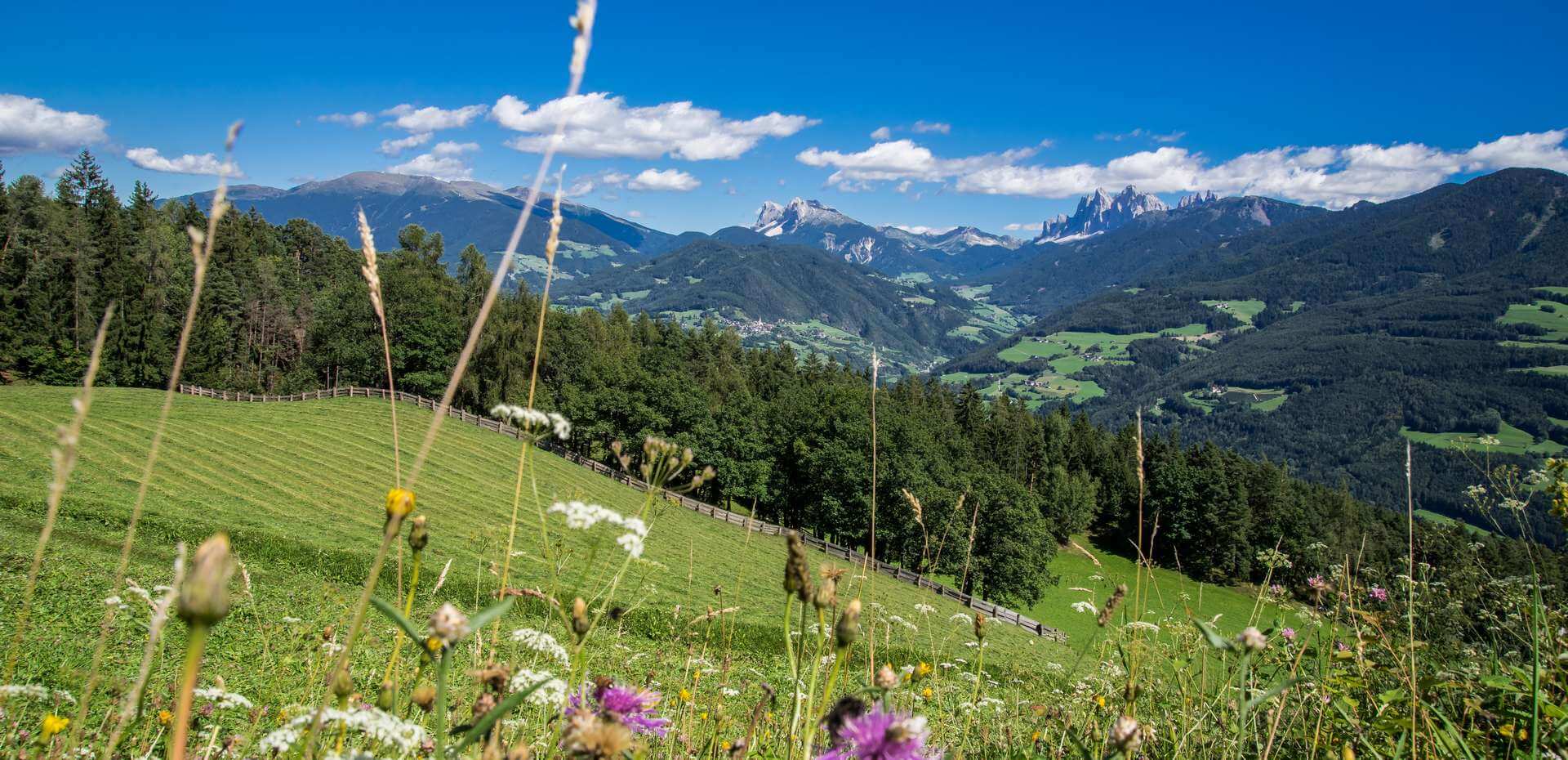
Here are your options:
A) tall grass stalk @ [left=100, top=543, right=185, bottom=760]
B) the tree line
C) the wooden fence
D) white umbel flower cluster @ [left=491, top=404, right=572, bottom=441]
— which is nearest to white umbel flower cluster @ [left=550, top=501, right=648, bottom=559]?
white umbel flower cluster @ [left=491, top=404, right=572, bottom=441]

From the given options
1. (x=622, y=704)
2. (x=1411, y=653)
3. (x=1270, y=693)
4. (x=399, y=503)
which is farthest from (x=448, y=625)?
(x=1411, y=653)

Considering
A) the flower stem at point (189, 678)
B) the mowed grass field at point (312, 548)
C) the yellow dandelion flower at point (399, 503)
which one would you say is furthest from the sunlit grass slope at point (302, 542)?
the flower stem at point (189, 678)

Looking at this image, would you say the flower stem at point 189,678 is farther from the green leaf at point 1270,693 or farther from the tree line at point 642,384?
the tree line at point 642,384

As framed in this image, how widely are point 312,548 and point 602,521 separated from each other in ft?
44.6

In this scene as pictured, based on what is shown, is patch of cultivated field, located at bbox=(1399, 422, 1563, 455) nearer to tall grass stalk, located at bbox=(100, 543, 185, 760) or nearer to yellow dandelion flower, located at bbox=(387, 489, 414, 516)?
yellow dandelion flower, located at bbox=(387, 489, 414, 516)

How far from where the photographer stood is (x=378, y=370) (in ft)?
143

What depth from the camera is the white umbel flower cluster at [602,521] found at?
5.32 feet

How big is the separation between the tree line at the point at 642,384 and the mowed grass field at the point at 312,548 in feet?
19.6

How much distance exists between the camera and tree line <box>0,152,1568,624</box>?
3641cm

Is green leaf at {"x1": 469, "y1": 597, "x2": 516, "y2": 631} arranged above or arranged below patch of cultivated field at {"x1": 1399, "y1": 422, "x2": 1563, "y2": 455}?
above

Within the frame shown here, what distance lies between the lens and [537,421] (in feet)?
5.57

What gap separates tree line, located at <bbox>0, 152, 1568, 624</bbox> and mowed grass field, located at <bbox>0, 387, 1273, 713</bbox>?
5.98 meters

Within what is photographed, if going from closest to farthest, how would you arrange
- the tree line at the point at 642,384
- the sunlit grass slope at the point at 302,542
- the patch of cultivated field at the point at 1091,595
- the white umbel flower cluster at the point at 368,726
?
the white umbel flower cluster at the point at 368,726 → the sunlit grass slope at the point at 302,542 → the patch of cultivated field at the point at 1091,595 → the tree line at the point at 642,384

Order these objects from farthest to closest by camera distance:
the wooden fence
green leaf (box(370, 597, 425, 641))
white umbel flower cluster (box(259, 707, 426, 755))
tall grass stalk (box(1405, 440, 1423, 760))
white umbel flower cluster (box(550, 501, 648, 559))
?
the wooden fence
tall grass stalk (box(1405, 440, 1423, 760))
white umbel flower cluster (box(550, 501, 648, 559))
white umbel flower cluster (box(259, 707, 426, 755))
green leaf (box(370, 597, 425, 641))
